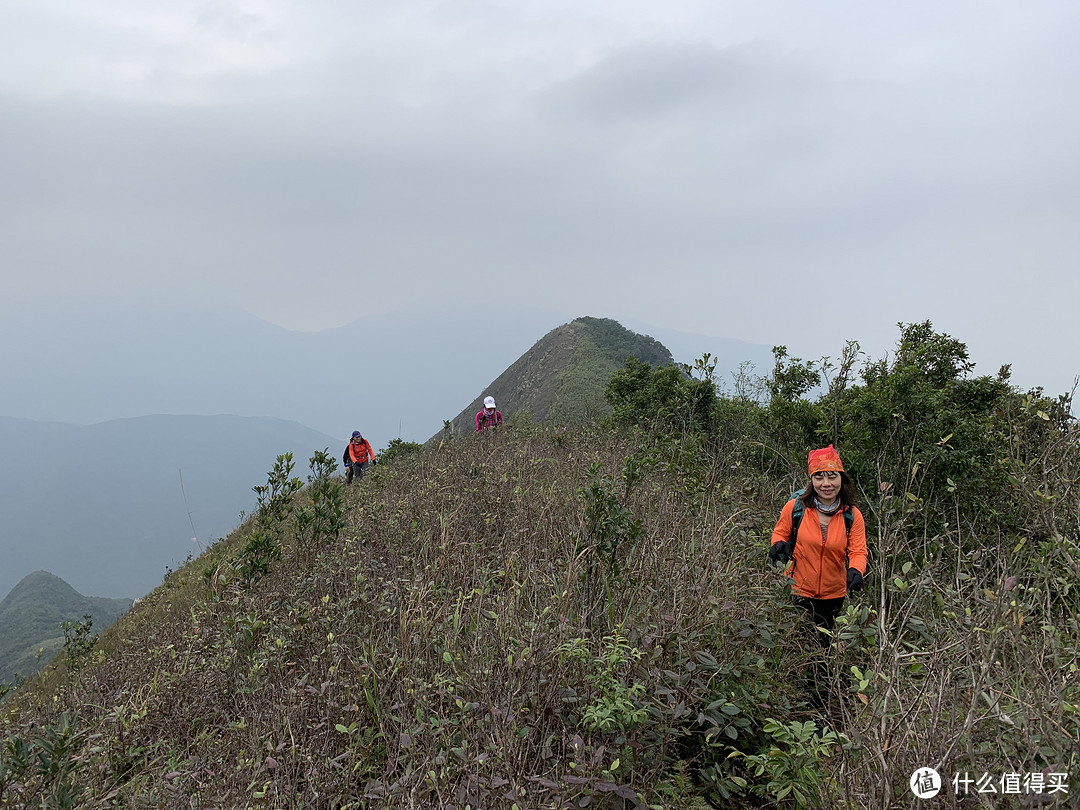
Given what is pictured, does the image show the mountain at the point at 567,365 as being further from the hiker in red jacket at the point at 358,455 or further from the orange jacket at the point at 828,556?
the orange jacket at the point at 828,556

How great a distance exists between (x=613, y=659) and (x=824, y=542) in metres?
2.02

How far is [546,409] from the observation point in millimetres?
35500

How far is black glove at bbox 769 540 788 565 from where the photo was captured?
384 centimetres

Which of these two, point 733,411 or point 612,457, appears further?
point 733,411

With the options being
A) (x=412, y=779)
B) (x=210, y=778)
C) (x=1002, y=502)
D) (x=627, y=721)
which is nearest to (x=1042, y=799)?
(x=627, y=721)

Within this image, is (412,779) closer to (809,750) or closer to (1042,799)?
(809,750)

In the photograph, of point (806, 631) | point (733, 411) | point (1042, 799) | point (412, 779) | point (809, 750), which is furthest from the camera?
point (733, 411)

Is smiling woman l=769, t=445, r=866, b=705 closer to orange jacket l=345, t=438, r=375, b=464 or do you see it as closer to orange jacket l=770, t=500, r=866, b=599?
orange jacket l=770, t=500, r=866, b=599

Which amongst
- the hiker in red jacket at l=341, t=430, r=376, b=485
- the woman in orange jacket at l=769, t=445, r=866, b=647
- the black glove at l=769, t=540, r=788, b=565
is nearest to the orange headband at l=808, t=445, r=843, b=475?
the woman in orange jacket at l=769, t=445, r=866, b=647

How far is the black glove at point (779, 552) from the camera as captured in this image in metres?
3.84

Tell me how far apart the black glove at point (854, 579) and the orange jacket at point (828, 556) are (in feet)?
0.31

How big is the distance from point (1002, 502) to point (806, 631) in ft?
9.43

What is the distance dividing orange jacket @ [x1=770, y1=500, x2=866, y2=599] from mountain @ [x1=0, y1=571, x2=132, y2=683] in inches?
1145

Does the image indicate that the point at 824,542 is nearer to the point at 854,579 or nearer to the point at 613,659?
the point at 854,579
